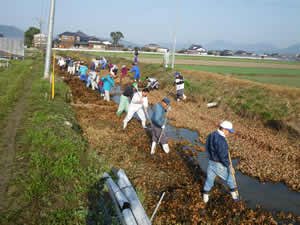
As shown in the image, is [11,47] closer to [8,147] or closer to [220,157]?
[8,147]

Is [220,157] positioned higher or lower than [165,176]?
higher

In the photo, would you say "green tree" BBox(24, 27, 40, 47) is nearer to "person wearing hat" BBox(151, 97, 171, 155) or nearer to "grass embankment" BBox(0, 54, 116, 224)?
"grass embankment" BBox(0, 54, 116, 224)

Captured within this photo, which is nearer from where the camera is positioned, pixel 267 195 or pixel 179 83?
pixel 267 195

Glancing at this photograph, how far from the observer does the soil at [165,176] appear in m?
5.45

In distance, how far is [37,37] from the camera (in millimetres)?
99938

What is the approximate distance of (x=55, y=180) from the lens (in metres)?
5.89

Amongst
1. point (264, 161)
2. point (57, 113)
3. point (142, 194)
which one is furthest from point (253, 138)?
point (57, 113)

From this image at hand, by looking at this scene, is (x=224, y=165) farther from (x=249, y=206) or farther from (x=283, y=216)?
(x=283, y=216)

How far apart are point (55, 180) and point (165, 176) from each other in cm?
317

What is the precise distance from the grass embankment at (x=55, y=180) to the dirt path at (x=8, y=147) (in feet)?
0.46

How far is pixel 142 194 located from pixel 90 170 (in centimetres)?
175

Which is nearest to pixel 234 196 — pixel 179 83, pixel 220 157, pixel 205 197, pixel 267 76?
pixel 205 197

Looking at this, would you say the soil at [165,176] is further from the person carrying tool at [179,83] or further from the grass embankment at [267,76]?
the grass embankment at [267,76]

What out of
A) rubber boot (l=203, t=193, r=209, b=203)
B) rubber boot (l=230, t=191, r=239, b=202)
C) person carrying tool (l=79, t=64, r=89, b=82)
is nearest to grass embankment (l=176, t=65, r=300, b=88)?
person carrying tool (l=79, t=64, r=89, b=82)
